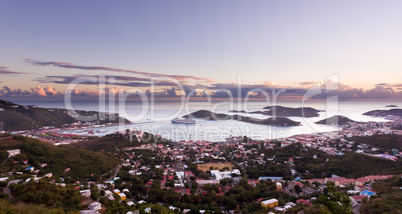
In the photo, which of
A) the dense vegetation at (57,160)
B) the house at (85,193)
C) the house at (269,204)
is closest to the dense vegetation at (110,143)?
the dense vegetation at (57,160)

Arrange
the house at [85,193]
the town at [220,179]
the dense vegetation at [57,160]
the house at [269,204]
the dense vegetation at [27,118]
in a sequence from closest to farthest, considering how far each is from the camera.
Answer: the house at [85,193] → the town at [220,179] → the house at [269,204] → the dense vegetation at [57,160] → the dense vegetation at [27,118]

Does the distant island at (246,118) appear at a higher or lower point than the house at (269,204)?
higher

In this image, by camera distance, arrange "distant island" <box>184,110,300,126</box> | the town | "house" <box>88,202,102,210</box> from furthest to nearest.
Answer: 1. "distant island" <box>184,110,300,126</box>
2. the town
3. "house" <box>88,202,102,210</box>

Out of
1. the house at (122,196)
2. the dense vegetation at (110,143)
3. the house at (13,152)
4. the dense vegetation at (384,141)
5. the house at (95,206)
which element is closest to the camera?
the house at (95,206)

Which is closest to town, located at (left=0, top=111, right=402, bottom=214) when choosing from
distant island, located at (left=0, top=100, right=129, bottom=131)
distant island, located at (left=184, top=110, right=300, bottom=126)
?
distant island, located at (left=184, top=110, right=300, bottom=126)

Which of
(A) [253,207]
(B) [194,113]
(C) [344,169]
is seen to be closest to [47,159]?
(A) [253,207]

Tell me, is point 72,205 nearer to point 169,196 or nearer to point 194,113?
point 169,196

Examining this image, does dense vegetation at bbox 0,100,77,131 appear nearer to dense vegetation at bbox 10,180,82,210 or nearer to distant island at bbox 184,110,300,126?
distant island at bbox 184,110,300,126

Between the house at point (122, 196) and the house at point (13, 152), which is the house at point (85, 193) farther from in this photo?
the house at point (13, 152)
